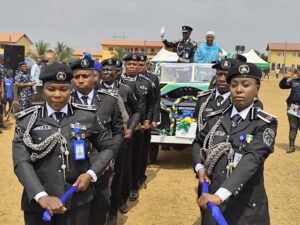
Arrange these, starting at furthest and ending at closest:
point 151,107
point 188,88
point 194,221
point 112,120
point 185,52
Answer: point 185,52, point 188,88, point 151,107, point 194,221, point 112,120

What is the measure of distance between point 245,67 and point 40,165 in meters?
1.63

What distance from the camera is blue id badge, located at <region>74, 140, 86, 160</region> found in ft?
9.34

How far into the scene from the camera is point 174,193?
6449 mm

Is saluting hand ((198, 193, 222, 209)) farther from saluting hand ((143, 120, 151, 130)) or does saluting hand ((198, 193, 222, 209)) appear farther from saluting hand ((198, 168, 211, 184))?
saluting hand ((143, 120, 151, 130))

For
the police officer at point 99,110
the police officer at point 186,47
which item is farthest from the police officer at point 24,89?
the police officer at point 99,110

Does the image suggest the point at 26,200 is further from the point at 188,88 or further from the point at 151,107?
the point at 188,88

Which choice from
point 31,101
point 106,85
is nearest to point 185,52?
point 106,85

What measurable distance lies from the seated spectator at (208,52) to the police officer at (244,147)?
6419mm

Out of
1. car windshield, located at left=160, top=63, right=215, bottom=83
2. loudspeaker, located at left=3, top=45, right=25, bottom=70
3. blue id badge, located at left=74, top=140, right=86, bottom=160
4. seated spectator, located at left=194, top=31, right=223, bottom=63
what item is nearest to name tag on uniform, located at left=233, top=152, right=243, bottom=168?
blue id badge, located at left=74, top=140, right=86, bottom=160

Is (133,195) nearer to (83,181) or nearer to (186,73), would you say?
(83,181)

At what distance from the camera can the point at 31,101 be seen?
12.6 metres

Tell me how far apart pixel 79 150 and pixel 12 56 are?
14.1 m

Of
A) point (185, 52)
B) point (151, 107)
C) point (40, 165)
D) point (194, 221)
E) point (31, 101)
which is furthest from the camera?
point (31, 101)

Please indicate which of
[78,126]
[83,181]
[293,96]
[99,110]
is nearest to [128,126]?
[99,110]
